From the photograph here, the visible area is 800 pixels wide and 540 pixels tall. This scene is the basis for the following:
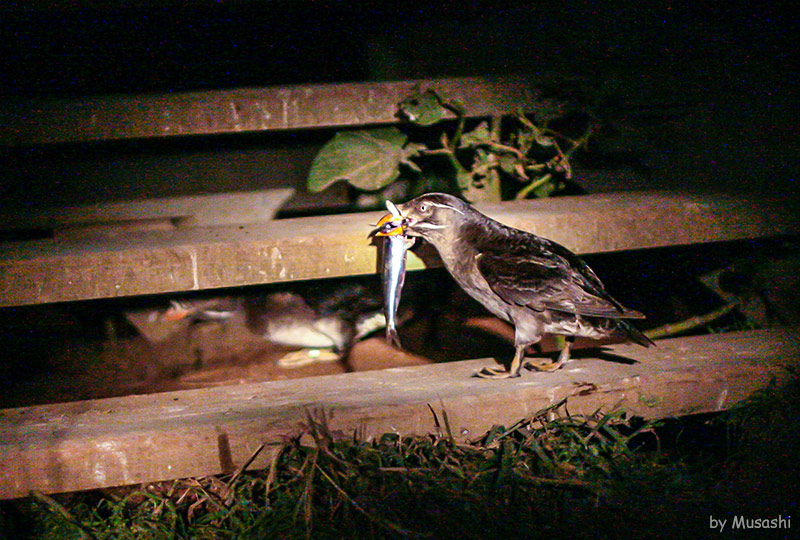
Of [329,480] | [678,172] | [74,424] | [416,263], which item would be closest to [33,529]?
[74,424]

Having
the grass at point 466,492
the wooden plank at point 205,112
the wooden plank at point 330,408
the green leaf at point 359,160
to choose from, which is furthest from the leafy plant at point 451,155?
the grass at point 466,492

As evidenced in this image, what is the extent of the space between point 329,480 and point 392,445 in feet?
0.93

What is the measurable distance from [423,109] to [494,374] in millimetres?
1284

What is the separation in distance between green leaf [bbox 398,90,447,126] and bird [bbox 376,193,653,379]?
0.67m

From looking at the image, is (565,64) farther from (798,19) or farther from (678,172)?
(798,19)

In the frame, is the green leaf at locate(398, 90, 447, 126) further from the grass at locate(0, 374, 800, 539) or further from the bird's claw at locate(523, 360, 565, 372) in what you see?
the grass at locate(0, 374, 800, 539)

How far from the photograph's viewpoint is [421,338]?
151 inches

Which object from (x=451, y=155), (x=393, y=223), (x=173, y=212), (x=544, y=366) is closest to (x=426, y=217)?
(x=393, y=223)

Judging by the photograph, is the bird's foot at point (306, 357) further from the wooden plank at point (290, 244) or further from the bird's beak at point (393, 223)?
the bird's beak at point (393, 223)

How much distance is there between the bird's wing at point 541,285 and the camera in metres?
2.56

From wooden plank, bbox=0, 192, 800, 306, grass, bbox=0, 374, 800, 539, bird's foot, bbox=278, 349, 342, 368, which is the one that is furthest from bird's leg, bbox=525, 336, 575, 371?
bird's foot, bbox=278, 349, 342, 368

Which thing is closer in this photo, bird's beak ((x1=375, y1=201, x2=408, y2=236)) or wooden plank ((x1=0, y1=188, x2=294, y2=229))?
bird's beak ((x1=375, y1=201, x2=408, y2=236))

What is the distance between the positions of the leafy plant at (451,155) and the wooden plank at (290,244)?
27cm

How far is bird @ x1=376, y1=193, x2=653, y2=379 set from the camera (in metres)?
2.59
